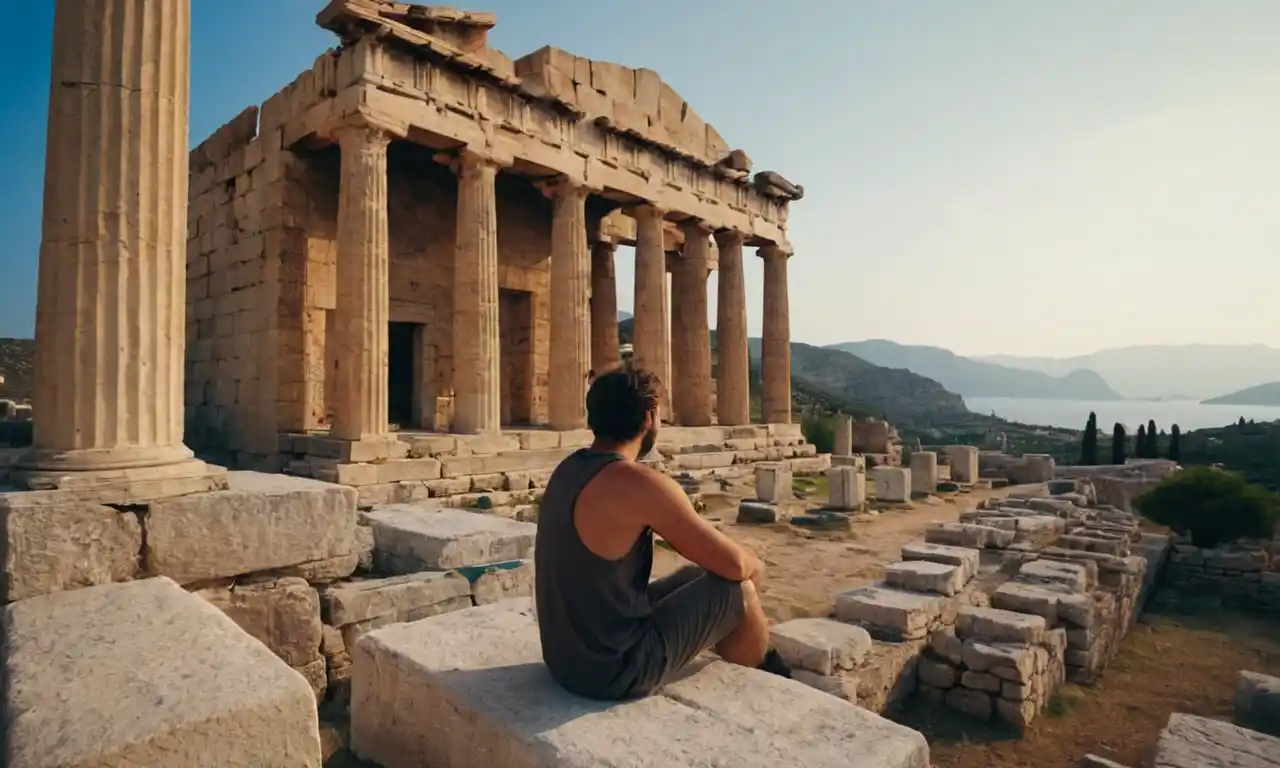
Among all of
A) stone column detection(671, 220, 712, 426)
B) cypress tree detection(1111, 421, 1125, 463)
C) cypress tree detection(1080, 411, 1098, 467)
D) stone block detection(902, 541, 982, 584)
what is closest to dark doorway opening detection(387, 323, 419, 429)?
stone column detection(671, 220, 712, 426)

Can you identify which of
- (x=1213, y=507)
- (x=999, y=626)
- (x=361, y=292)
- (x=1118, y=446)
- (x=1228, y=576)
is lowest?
(x=1228, y=576)

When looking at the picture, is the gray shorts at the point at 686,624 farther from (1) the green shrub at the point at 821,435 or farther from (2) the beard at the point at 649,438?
(1) the green shrub at the point at 821,435

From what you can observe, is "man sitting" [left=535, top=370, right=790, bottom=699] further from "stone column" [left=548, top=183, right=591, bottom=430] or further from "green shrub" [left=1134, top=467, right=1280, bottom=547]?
"green shrub" [left=1134, top=467, right=1280, bottom=547]

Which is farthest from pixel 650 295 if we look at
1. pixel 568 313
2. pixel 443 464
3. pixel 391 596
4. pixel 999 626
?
pixel 391 596

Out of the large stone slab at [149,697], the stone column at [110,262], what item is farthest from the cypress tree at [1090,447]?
the large stone slab at [149,697]

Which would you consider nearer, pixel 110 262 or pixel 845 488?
pixel 110 262

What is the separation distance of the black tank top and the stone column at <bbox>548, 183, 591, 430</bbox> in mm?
12542

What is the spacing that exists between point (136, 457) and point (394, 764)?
2.60 meters

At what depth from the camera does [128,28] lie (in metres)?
4.53

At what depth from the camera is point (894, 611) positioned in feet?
20.9

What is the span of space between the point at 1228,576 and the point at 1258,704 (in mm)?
5994

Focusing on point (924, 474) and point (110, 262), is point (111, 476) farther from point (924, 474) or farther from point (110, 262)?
point (924, 474)

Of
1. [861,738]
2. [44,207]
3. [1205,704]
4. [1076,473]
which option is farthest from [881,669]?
[1076,473]

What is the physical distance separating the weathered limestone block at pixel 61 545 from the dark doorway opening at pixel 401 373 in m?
12.8
